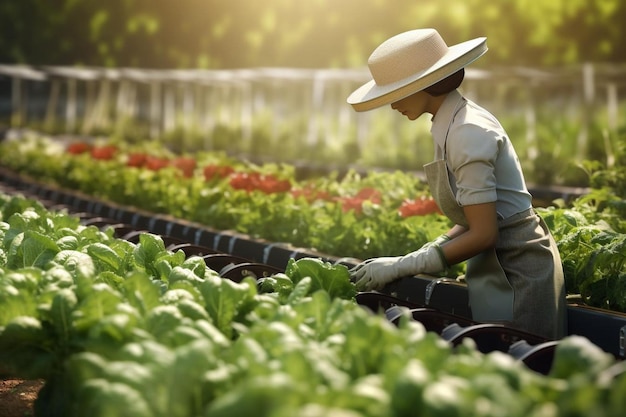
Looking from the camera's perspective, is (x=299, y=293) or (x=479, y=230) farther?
(x=479, y=230)

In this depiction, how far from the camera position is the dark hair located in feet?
12.7

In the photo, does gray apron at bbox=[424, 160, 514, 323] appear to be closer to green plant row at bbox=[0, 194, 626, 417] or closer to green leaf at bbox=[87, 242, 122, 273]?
green plant row at bbox=[0, 194, 626, 417]

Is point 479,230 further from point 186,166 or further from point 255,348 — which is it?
point 186,166

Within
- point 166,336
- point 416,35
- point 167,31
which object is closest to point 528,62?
point 167,31

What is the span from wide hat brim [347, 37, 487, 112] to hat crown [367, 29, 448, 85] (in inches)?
0.8

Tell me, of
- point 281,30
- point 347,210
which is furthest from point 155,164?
point 281,30

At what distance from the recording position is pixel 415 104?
3939 millimetres

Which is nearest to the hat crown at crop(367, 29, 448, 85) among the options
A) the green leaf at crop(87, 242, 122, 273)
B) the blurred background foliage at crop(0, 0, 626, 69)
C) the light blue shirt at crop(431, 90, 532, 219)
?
the light blue shirt at crop(431, 90, 532, 219)

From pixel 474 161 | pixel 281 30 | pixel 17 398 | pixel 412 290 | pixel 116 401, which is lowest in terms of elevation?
pixel 17 398

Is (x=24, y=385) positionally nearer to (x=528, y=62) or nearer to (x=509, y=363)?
(x=509, y=363)

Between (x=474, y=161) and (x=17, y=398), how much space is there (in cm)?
188

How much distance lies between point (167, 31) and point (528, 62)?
1083cm

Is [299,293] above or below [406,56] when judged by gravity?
below

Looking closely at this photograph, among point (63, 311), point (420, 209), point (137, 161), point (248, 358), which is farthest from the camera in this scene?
point (137, 161)
